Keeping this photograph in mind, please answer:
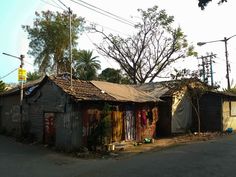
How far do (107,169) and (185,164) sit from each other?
300 cm

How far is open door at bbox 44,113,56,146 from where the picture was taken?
2030 centimetres

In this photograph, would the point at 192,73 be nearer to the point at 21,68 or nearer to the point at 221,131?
the point at 221,131

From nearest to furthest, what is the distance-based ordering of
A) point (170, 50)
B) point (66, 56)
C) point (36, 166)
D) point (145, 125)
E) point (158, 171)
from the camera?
point (158, 171)
point (36, 166)
point (145, 125)
point (170, 50)
point (66, 56)

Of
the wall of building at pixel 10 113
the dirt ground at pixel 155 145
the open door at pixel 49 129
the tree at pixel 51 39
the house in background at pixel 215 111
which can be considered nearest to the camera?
the dirt ground at pixel 155 145

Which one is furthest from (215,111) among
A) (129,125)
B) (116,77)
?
(116,77)

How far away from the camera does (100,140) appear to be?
61.7ft

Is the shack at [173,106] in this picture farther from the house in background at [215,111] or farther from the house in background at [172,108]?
the house in background at [215,111]

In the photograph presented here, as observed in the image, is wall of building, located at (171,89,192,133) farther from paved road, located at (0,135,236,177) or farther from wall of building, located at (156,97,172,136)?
paved road, located at (0,135,236,177)

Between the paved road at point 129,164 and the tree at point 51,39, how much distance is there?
24960 mm

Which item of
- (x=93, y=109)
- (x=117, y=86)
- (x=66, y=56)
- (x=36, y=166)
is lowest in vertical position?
(x=36, y=166)

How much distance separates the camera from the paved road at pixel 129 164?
12.1m

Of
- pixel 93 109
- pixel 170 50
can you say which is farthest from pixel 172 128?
pixel 170 50

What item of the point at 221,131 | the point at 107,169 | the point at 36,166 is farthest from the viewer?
the point at 221,131

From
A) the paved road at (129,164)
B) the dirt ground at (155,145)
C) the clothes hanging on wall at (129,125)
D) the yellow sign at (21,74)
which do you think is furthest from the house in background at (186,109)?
the yellow sign at (21,74)
